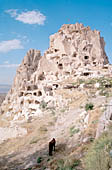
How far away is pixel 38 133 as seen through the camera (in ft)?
29.3

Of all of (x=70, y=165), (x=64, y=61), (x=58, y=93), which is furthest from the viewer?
(x=64, y=61)

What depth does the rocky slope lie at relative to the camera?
6900 mm

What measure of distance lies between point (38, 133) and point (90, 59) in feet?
80.5

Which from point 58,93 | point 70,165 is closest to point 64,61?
point 58,93

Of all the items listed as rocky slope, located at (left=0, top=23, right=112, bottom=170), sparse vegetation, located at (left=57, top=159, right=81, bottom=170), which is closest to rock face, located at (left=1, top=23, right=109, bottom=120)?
rocky slope, located at (left=0, top=23, right=112, bottom=170)

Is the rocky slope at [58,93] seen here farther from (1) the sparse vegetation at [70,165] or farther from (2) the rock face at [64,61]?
(1) the sparse vegetation at [70,165]

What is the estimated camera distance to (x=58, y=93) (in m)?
20.1

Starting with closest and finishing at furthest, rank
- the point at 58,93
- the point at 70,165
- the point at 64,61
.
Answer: the point at 70,165
the point at 58,93
the point at 64,61

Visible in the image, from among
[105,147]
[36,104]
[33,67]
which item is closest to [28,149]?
[105,147]

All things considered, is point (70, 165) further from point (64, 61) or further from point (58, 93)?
point (64, 61)

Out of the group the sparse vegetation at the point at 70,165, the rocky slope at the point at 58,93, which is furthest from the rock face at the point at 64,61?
the sparse vegetation at the point at 70,165

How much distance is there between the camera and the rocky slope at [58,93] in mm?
6900

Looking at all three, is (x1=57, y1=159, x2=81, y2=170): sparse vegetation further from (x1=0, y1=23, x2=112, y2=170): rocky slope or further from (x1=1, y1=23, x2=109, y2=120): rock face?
(x1=1, y1=23, x2=109, y2=120): rock face

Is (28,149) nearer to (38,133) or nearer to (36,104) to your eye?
(38,133)
